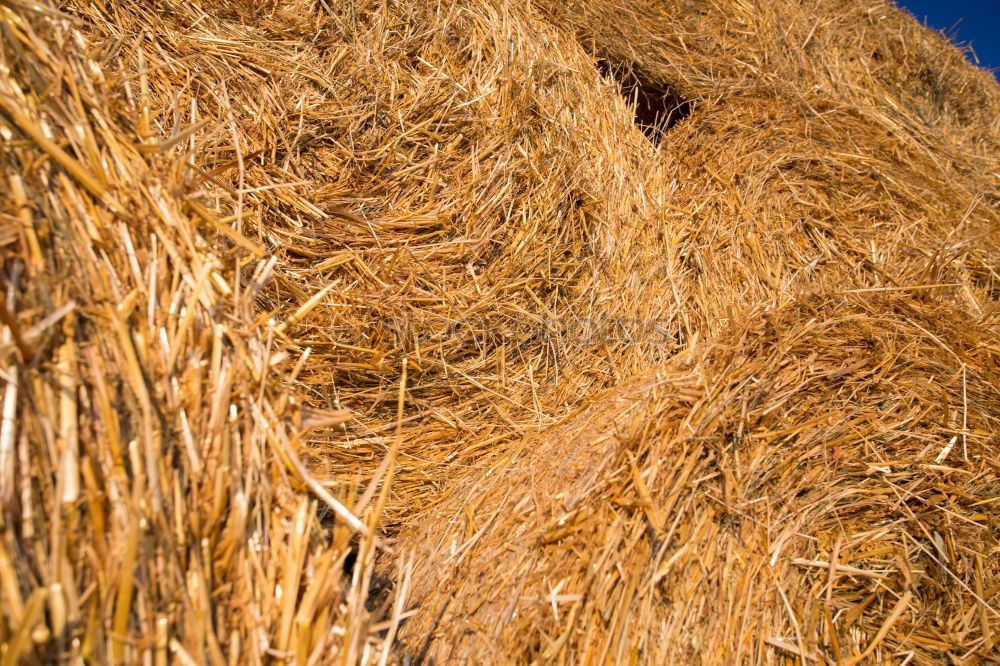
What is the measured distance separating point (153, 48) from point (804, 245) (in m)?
1.84

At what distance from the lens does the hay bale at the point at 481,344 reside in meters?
0.76

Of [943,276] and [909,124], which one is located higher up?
[909,124]

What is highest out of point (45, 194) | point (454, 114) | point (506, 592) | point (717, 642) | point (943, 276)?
point (943, 276)

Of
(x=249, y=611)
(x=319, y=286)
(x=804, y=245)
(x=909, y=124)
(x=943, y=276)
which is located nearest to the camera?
(x=249, y=611)

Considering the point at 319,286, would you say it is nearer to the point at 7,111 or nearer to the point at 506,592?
the point at 7,111

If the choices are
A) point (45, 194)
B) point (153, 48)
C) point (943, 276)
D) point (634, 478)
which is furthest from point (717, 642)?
point (153, 48)

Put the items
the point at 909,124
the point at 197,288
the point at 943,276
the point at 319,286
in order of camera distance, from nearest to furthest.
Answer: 1. the point at 197,288
2. the point at 319,286
3. the point at 943,276
4. the point at 909,124

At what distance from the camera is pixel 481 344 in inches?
59.9

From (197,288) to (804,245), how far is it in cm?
165

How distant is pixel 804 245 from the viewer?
1797 millimetres

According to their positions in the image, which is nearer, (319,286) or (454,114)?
(319,286)

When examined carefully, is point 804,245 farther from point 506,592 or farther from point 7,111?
point 7,111

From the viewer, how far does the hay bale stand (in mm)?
757

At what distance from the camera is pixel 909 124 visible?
222 centimetres
